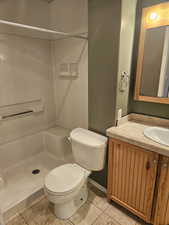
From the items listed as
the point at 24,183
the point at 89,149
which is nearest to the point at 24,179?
the point at 24,183

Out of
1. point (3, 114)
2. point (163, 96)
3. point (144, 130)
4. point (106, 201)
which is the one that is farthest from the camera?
point (3, 114)

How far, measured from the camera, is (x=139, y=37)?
1535mm

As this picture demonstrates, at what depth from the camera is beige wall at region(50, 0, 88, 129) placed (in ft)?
5.85

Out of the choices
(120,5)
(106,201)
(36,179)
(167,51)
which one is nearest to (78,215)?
(106,201)

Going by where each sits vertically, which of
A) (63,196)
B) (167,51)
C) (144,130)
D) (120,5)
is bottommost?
(63,196)

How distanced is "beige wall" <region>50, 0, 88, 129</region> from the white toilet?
48 centimetres

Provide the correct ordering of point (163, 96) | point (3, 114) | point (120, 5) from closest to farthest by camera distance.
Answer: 1. point (120, 5)
2. point (163, 96)
3. point (3, 114)

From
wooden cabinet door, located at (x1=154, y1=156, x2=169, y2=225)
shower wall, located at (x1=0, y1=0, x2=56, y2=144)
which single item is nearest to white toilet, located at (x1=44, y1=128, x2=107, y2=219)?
wooden cabinet door, located at (x1=154, y1=156, x2=169, y2=225)

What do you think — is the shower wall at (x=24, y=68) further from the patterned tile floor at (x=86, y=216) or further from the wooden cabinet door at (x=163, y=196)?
the wooden cabinet door at (x=163, y=196)

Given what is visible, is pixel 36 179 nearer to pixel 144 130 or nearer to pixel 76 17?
pixel 144 130

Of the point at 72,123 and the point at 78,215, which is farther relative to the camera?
the point at 72,123

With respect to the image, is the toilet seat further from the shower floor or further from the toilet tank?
the shower floor

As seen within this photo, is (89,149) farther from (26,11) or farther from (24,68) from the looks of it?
(26,11)

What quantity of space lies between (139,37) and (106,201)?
1.91m
